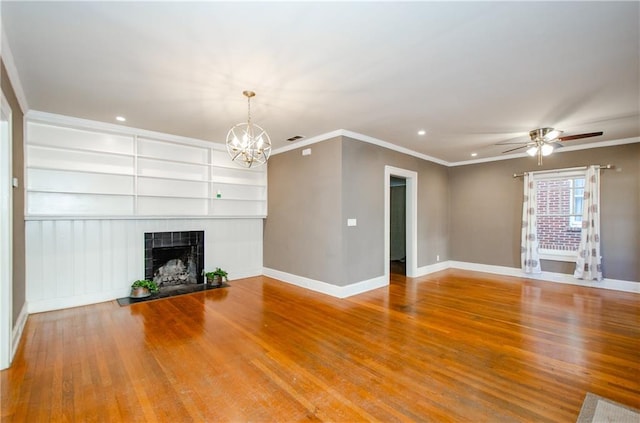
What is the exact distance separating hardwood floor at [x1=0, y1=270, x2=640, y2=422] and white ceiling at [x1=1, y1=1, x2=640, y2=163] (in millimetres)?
2645

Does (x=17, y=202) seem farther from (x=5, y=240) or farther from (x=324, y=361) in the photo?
(x=324, y=361)

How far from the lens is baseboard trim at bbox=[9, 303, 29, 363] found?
108 inches

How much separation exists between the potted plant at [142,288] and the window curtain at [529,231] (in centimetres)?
700

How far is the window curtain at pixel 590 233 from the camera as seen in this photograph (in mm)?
5207

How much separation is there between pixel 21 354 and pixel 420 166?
655 centimetres

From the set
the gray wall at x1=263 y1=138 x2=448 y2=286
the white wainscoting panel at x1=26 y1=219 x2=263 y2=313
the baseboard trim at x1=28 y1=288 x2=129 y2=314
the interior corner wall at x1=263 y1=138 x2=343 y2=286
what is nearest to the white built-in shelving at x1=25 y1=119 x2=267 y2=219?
the white wainscoting panel at x1=26 y1=219 x2=263 y2=313

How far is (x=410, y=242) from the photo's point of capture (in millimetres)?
6203

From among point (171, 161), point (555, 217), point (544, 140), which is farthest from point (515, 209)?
point (171, 161)

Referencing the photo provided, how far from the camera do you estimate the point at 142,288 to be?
4531mm

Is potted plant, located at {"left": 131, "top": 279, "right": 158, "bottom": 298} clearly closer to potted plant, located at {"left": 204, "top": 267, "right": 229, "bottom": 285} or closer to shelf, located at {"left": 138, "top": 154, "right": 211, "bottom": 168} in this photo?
potted plant, located at {"left": 204, "top": 267, "right": 229, "bottom": 285}

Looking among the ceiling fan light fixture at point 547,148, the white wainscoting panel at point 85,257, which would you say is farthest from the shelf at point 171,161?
the ceiling fan light fixture at point 547,148

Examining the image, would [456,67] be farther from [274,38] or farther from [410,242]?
[410,242]

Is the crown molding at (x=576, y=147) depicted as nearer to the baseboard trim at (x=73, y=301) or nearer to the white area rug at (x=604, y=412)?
the white area rug at (x=604, y=412)

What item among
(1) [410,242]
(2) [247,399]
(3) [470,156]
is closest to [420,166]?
(3) [470,156]
